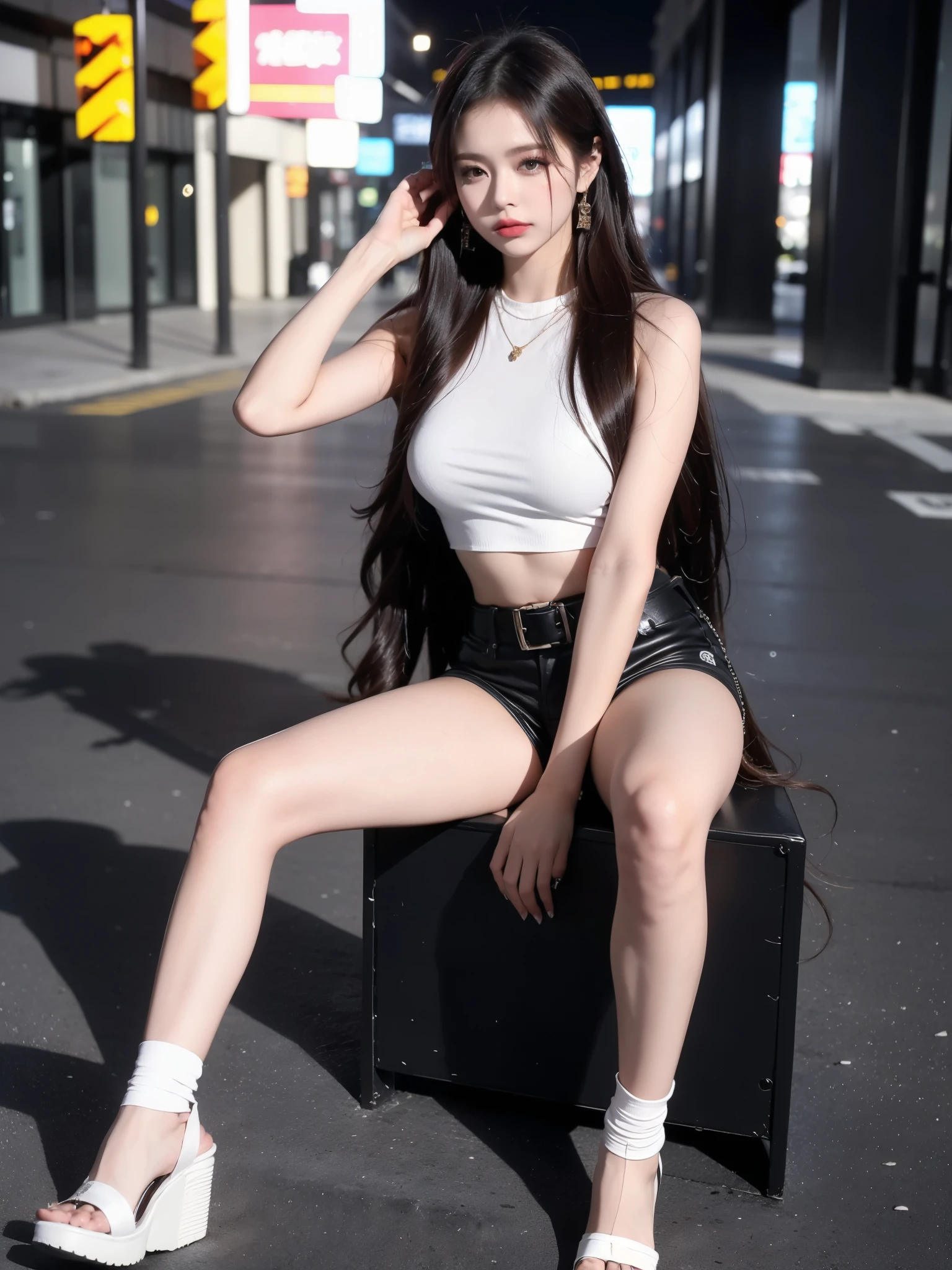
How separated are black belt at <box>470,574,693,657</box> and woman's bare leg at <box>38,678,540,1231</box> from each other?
0.34ft

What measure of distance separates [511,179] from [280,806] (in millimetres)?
1098

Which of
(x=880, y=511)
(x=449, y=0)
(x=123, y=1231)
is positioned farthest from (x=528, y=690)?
(x=449, y=0)

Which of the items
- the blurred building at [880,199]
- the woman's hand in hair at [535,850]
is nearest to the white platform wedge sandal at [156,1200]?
the woman's hand in hair at [535,850]

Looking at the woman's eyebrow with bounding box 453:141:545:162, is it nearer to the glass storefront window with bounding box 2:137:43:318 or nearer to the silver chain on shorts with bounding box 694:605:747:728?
the silver chain on shorts with bounding box 694:605:747:728

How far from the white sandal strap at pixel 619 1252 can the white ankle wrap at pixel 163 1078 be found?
60 cm

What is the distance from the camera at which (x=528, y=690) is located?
95.7 inches

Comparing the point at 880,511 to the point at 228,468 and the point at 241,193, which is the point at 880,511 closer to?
the point at 228,468

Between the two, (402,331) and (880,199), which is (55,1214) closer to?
(402,331)

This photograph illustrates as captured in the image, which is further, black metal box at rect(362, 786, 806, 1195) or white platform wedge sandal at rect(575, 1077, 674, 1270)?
black metal box at rect(362, 786, 806, 1195)

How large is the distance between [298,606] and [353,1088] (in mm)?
3569

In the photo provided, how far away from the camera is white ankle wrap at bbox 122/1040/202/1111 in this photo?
2.04m

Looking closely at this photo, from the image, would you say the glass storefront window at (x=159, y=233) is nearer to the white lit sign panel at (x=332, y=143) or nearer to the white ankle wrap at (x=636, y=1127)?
the white lit sign panel at (x=332, y=143)

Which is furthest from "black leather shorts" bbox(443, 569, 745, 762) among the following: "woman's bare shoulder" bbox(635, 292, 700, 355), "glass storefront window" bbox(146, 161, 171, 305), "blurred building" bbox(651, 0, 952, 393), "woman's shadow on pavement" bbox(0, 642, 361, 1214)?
"glass storefront window" bbox(146, 161, 171, 305)

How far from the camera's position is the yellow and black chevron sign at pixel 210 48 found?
14984 mm
